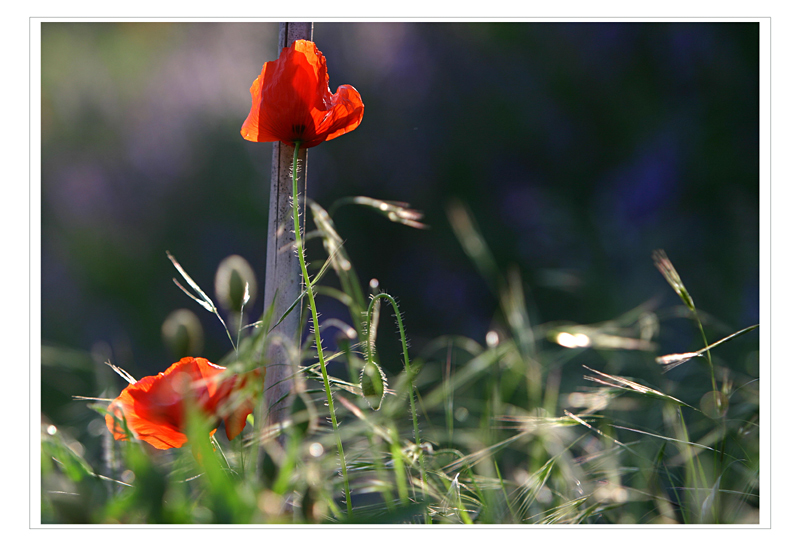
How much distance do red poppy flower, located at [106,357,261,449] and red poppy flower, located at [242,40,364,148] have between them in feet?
0.56

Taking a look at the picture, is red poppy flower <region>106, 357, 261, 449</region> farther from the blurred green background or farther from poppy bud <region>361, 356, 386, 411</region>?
the blurred green background

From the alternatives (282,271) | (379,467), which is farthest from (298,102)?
(379,467)

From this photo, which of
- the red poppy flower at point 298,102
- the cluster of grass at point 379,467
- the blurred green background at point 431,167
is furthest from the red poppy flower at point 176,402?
the blurred green background at point 431,167

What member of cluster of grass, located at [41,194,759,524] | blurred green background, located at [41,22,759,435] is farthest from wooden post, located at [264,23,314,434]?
blurred green background, located at [41,22,759,435]

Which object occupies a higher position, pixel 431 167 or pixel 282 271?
pixel 431 167

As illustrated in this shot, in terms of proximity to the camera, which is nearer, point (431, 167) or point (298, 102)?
point (298, 102)

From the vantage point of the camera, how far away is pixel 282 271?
1.33ft

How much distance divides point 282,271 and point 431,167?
4.18 feet

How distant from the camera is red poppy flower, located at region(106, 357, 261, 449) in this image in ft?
1.05

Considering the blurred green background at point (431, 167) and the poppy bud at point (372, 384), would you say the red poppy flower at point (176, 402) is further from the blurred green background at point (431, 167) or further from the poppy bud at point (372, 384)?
the blurred green background at point (431, 167)

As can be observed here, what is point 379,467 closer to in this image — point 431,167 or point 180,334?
point 180,334
